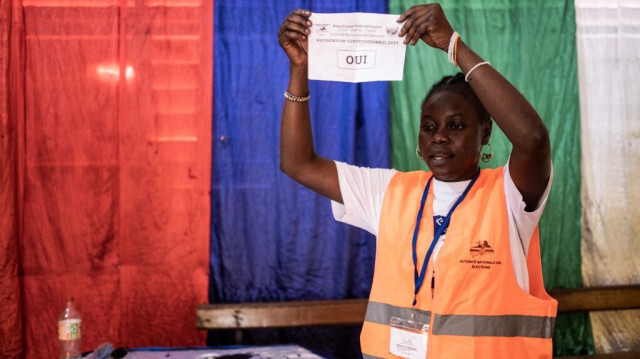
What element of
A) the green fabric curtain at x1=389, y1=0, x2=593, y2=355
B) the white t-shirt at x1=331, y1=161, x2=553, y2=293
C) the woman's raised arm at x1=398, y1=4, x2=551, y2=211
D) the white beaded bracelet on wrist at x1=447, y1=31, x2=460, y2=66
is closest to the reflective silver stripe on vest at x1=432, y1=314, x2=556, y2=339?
the white t-shirt at x1=331, y1=161, x2=553, y2=293

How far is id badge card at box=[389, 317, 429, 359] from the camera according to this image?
1.65 meters

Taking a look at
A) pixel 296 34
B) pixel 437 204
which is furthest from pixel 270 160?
pixel 437 204

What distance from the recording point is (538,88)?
3.20 meters

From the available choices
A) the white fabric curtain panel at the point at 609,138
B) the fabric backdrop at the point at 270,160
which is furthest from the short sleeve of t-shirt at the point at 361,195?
the white fabric curtain panel at the point at 609,138

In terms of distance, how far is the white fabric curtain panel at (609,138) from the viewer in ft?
10.6

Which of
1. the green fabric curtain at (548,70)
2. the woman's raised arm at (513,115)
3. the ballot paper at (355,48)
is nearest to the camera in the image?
the woman's raised arm at (513,115)

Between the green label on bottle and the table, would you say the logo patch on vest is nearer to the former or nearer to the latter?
the table

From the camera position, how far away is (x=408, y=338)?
1.67m

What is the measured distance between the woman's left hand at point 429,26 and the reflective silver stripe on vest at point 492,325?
811 mm

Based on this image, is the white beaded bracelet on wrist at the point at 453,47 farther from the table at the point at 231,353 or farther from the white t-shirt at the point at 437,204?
the table at the point at 231,353

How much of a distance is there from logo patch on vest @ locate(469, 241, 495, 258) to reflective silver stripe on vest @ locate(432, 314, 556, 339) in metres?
0.18

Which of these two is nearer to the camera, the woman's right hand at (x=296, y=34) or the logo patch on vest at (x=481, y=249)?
the logo patch on vest at (x=481, y=249)

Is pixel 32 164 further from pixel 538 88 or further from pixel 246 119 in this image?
pixel 538 88

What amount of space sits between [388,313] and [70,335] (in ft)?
4.77
